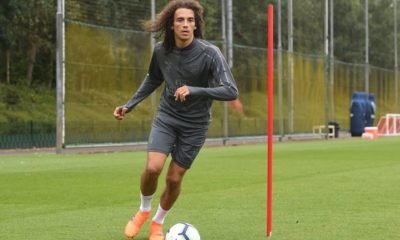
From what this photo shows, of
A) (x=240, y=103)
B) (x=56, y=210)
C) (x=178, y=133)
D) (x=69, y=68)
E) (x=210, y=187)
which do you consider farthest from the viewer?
(x=240, y=103)

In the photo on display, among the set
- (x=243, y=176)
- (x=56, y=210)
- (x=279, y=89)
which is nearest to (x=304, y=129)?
(x=279, y=89)

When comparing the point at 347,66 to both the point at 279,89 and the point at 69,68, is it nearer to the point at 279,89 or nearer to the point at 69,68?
the point at 279,89

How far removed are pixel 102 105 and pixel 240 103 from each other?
10.6m

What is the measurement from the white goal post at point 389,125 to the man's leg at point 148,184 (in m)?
46.8

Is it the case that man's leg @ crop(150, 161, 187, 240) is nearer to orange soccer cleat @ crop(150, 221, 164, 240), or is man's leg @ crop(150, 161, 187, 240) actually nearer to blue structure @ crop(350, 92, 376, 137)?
orange soccer cleat @ crop(150, 221, 164, 240)

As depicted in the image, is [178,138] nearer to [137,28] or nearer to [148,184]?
[148,184]

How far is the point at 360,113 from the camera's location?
50.4 meters

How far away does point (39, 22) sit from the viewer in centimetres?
5303

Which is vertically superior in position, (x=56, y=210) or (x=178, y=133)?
(x=178, y=133)

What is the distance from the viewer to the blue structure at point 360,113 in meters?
50.3

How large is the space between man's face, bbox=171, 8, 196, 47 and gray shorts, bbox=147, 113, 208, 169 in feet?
2.39

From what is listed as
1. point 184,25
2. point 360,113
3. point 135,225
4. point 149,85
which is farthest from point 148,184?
point 360,113

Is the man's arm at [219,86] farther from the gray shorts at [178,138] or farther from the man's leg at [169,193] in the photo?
the man's leg at [169,193]

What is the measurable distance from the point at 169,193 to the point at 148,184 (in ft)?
0.70
